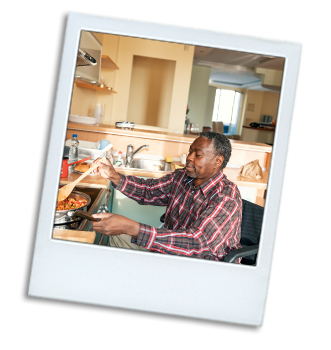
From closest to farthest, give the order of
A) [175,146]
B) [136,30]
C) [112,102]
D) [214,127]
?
[136,30]
[175,146]
[112,102]
[214,127]

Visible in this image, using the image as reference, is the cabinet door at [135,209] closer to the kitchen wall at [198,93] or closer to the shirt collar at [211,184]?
the shirt collar at [211,184]

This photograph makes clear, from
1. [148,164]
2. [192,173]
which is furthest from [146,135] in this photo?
[192,173]

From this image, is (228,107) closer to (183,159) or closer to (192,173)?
(183,159)

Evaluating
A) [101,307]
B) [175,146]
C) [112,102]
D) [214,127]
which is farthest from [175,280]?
[214,127]

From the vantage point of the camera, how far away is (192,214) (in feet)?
5.67

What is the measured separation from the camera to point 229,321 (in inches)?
48.5

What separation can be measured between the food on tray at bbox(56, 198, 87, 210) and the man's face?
1.95 ft

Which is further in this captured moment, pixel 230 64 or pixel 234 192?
pixel 230 64

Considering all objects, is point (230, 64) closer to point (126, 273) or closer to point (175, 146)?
point (175, 146)

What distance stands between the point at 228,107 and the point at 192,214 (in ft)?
33.6

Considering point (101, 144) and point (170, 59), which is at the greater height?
point (170, 59)

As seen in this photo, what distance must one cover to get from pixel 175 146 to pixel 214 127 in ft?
20.0

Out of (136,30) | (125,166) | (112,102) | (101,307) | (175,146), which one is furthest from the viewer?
(112,102)

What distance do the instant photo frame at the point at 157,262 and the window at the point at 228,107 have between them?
10.1 meters
